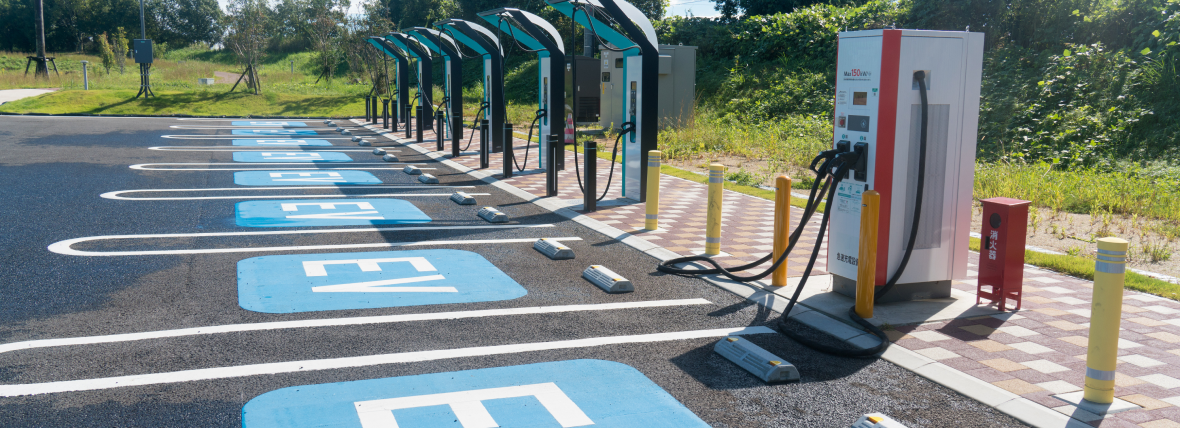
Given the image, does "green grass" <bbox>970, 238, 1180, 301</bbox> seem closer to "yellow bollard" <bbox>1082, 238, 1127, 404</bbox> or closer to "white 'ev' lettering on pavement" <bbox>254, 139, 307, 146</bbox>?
"yellow bollard" <bbox>1082, 238, 1127, 404</bbox>

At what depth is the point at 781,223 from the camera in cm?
608

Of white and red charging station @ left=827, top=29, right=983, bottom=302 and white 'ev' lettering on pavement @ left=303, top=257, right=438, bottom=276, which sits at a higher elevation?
white and red charging station @ left=827, top=29, right=983, bottom=302

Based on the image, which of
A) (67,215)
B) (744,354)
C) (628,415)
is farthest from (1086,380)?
(67,215)

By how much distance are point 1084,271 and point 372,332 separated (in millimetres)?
5601

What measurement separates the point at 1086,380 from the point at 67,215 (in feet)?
31.1

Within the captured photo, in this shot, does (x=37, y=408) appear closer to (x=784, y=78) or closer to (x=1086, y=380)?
(x=1086, y=380)

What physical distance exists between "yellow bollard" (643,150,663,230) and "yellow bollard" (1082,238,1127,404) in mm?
4790

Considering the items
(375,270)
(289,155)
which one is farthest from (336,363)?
(289,155)

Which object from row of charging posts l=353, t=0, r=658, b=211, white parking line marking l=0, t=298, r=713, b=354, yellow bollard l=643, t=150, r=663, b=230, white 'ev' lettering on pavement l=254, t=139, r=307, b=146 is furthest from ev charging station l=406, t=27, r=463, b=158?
white parking line marking l=0, t=298, r=713, b=354

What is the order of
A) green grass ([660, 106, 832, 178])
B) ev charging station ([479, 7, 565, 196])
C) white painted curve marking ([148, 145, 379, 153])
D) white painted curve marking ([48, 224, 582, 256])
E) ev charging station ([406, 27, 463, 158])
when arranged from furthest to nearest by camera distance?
1. ev charging station ([406, 27, 463, 158])
2. white painted curve marking ([148, 145, 379, 153])
3. green grass ([660, 106, 832, 178])
4. ev charging station ([479, 7, 565, 196])
5. white painted curve marking ([48, 224, 582, 256])

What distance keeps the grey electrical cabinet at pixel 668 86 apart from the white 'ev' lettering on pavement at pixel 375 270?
1351 cm

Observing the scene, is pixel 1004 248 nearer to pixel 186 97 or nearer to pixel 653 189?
pixel 653 189

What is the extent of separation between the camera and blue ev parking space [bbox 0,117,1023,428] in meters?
3.82

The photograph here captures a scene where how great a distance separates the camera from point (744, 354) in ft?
14.8
